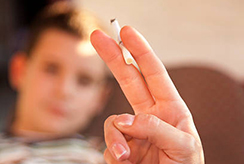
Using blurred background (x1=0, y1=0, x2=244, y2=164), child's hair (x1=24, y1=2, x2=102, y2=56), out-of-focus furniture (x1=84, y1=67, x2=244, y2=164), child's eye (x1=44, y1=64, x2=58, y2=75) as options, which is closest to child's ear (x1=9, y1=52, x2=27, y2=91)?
child's hair (x1=24, y1=2, x2=102, y2=56)

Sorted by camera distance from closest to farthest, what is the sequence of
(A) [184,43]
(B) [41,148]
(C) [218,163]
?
(C) [218,163] → (B) [41,148] → (A) [184,43]

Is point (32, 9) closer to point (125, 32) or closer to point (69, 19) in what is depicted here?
point (69, 19)

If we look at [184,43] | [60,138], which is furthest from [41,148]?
[184,43]

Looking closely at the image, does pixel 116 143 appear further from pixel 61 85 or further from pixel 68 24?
pixel 68 24

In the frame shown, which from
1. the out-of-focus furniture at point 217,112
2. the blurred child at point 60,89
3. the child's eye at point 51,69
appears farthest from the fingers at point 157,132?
the child's eye at point 51,69

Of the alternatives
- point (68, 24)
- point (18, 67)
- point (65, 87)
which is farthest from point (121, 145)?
point (18, 67)

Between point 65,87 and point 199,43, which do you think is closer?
point 65,87

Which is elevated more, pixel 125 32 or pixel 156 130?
pixel 125 32
